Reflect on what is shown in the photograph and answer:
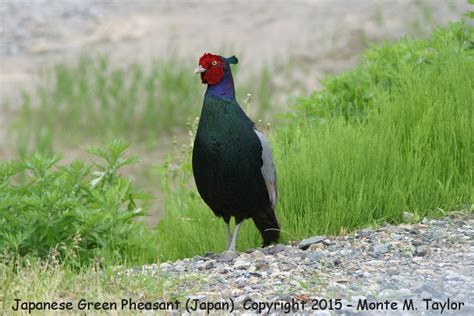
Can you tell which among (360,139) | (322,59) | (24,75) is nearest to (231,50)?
(322,59)

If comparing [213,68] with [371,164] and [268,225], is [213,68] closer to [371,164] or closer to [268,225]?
[268,225]

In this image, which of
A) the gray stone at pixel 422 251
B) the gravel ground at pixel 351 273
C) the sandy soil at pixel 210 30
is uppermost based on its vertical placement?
the sandy soil at pixel 210 30

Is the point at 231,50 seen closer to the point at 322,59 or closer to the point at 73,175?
the point at 322,59

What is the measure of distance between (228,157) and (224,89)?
48 centimetres

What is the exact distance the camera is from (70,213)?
7.16 meters

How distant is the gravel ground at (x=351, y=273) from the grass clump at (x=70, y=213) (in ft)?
2.39

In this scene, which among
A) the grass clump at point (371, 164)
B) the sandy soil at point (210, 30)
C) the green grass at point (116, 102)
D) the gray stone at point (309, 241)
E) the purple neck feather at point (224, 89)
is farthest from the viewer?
the sandy soil at point (210, 30)

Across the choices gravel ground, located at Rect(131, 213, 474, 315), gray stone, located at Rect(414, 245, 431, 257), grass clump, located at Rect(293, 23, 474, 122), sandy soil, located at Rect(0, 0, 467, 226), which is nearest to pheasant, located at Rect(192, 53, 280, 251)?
→ gravel ground, located at Rect(131, 213, 474, 315)

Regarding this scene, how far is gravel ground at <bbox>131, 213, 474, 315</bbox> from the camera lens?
18.1 ft

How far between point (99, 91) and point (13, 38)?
7.92 feet

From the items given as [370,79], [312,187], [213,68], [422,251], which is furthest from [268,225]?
[370,79]

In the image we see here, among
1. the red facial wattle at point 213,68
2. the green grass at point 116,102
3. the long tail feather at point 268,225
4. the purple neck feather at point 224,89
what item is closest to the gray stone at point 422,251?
the long tail feather at point 268,225

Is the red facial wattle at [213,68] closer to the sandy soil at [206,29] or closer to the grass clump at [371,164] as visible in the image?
the grass clump at [371,164]

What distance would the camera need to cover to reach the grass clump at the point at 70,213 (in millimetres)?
7125
